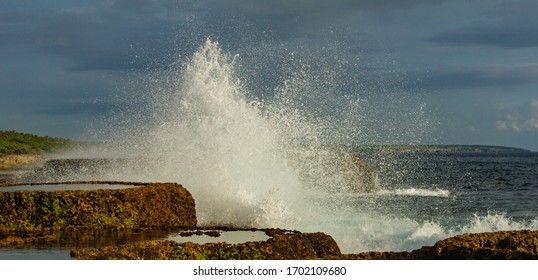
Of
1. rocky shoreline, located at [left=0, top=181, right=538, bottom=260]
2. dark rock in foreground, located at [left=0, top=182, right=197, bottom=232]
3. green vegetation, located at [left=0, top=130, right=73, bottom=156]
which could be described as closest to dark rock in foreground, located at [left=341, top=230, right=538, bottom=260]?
rocky shoreline, located at [left=0, top=181, right=538, bottom=260]

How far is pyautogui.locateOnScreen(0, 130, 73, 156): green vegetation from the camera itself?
102775 millimetres

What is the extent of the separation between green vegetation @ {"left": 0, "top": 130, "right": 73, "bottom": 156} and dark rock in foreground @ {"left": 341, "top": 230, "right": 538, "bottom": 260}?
91.7 meters

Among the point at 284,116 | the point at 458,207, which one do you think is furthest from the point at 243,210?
the point at 458,207

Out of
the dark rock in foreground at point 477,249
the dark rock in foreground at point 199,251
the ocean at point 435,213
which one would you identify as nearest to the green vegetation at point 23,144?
the ocean at point 435,213

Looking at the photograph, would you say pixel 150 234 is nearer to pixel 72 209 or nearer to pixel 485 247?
pixel 72 209

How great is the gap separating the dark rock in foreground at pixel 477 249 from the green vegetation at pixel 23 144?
3612 inches

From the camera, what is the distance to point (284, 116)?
26.8m

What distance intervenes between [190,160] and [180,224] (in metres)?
6.77

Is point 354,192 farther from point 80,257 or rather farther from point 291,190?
point 80,257

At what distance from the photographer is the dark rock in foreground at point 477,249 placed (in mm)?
10898

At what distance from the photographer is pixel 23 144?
115688 millimetres

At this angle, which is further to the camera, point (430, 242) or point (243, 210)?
point (430, 242)

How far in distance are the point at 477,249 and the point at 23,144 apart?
112303 millimetres

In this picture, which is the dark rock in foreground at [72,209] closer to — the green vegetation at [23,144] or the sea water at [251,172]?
the sea water at [251,172]
